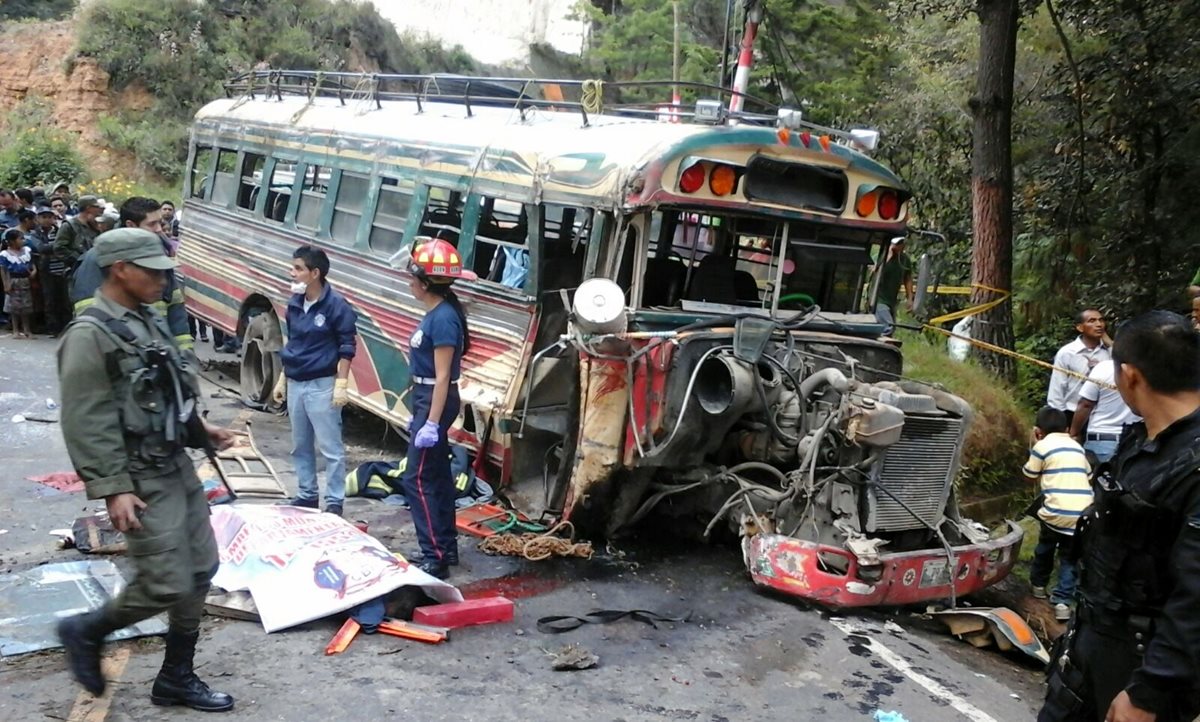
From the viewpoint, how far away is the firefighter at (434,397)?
5.87 m

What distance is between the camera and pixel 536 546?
6445 millimetres

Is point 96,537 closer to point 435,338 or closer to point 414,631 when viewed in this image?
point 414,631

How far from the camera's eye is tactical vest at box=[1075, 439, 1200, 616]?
9.77 feet

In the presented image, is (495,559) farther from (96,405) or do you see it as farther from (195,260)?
(195,260)

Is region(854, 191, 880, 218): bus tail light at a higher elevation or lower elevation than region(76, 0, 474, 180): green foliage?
lower

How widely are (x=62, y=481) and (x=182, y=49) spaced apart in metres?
20.7

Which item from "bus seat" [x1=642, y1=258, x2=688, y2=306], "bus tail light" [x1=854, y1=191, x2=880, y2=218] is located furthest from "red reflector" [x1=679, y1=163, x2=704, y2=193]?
"bus tail light" [x1=854, y1=191, x2=880, y2=218]

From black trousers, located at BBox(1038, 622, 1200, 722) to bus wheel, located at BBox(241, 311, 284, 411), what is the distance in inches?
311

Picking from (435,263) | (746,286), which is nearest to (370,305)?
(435,263)

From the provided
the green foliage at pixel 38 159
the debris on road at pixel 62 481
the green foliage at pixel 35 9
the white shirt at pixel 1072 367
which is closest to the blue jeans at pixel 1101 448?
the white shirt at pixel 1072 367

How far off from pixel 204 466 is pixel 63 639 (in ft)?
12.6

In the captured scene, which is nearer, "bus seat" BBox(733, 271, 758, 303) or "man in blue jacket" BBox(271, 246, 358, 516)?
"man in blue jacket" BBox(271, 246, 358, 516)

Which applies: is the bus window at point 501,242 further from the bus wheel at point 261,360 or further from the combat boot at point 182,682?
the combat boot at point 182,682

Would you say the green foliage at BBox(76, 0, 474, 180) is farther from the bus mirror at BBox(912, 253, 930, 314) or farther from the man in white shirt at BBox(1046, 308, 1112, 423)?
the man in white shirt at BBox(1046, 308, 1112, 423)
